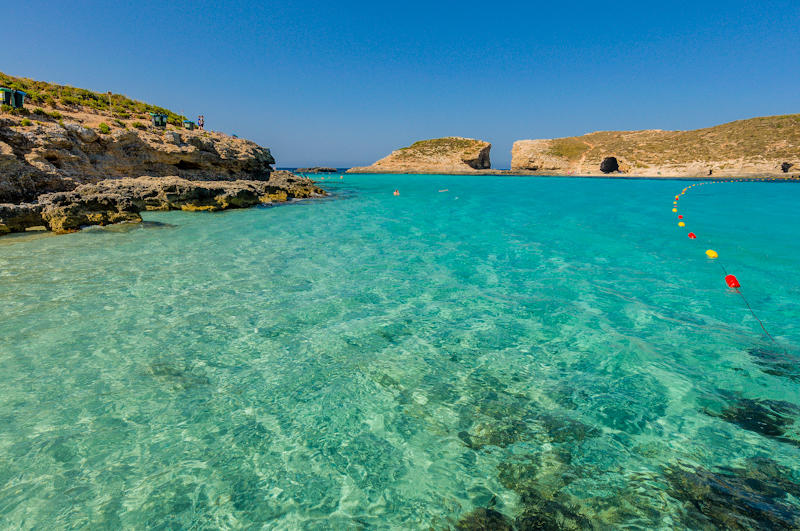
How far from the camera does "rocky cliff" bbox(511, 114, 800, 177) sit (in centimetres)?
7494

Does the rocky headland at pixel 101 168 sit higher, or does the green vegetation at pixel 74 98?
the green vegetation at pixel 74 98

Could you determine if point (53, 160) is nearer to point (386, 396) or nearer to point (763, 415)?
point (386, 396)

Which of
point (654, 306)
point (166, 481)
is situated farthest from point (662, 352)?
point (166, 481)

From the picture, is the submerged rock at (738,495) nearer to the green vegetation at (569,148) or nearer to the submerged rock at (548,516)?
the submerged rock at (548,516)

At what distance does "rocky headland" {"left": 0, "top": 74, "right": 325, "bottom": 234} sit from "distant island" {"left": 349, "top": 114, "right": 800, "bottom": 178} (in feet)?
276

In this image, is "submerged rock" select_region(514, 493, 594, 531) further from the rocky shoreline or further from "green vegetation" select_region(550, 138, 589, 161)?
"green vegetation" select_region(550, 138, 589, 161)

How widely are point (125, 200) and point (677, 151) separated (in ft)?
351

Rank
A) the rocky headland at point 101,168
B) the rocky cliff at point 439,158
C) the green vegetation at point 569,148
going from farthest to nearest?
the green vegetation at point 569,148
the rocky cliff at point 439,158
the rocky headland at point 101,168

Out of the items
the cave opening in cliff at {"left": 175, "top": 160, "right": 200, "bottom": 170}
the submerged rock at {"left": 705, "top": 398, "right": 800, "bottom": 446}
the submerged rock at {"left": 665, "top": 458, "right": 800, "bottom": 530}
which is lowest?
the submerged rock at {"left": 705, "top": 398, "right": 800, "bottom": 446}

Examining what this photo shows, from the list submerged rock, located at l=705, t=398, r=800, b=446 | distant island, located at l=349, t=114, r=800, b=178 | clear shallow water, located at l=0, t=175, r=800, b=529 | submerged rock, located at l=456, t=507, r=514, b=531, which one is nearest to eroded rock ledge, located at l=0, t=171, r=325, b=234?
clear shallow water, located at l=0, t=175, r=800, b=529

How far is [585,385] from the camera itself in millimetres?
4980

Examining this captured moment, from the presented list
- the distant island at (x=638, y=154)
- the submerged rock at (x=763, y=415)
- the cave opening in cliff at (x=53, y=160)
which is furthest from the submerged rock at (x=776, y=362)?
the distant island at (x=638, y=154)

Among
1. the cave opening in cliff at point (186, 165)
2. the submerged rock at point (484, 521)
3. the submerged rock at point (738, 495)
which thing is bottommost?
the submerged rock at point (738, 495)

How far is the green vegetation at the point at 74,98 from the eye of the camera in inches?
998
